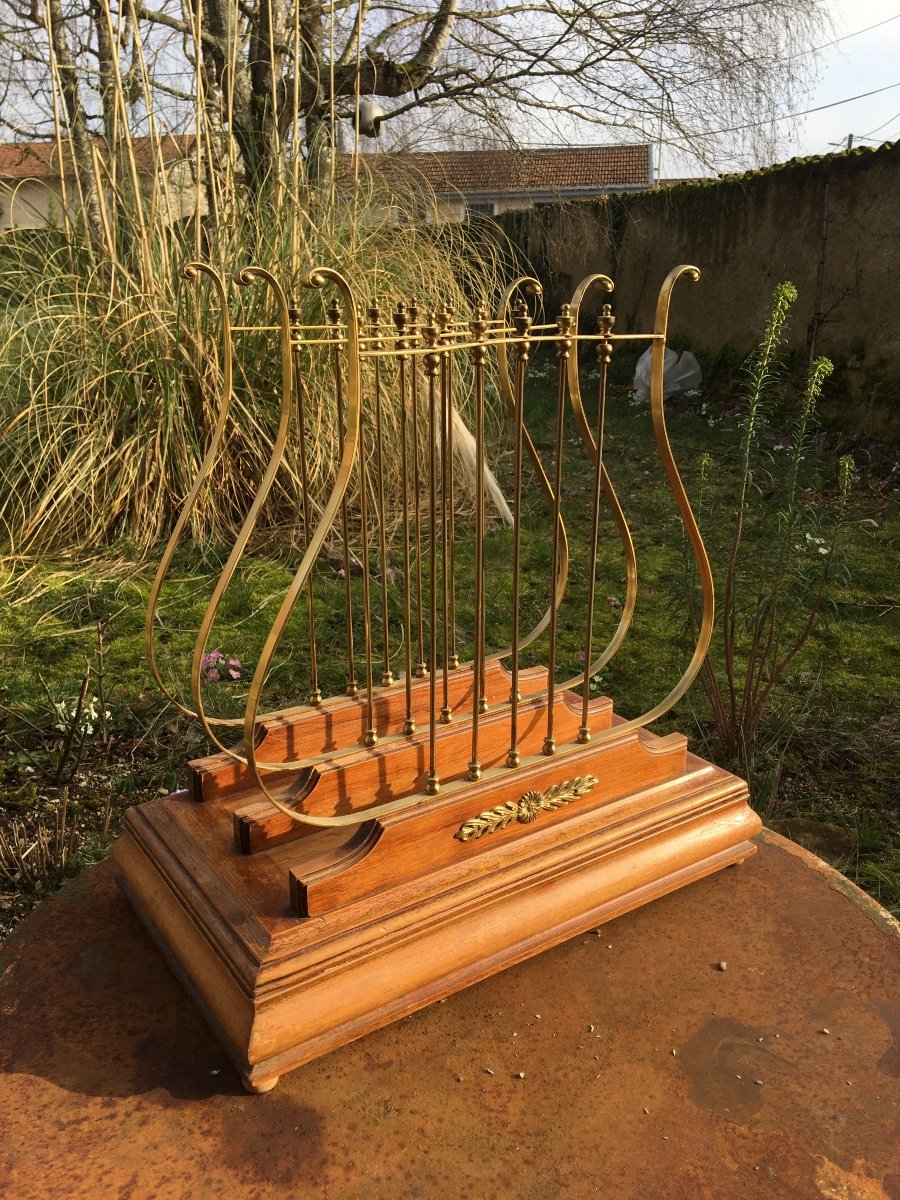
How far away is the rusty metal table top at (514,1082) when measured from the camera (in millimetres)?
807

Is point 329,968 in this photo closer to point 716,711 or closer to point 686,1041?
point 686,1041

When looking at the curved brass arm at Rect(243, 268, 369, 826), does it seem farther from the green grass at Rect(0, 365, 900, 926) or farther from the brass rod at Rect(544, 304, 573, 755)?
the green grass at Rect(0, 365, 900, 926)

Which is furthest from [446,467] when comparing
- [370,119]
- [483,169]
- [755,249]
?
[483,169]

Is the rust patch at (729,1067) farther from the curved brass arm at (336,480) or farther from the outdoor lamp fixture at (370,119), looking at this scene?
the outdoor lamp fixture at (370,119)

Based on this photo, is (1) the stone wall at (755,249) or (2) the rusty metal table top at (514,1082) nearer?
(2) the rusty metal table top at (514,1082)

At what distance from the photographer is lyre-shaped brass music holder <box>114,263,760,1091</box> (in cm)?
91

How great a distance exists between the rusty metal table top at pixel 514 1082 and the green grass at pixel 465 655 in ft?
2.56

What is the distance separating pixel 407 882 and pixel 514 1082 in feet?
0.72

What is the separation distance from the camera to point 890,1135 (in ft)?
2.80

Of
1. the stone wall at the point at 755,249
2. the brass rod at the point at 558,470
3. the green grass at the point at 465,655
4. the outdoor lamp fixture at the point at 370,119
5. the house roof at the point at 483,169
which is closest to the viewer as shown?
the brass rod at the point at 558,470

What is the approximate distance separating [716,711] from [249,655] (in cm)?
128

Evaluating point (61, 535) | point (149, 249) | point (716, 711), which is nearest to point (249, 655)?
point (61, 535)

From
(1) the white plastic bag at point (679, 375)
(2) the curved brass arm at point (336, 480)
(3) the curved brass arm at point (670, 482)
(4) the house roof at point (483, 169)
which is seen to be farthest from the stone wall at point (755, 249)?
(2) the curved brass arm at point (336, 480)

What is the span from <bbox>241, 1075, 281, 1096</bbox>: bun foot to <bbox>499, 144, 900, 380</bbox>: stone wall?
15.1 ft
